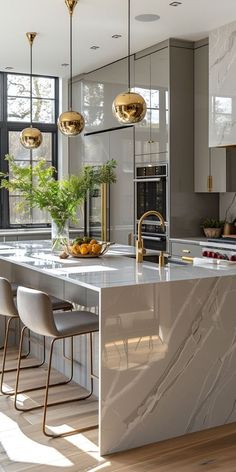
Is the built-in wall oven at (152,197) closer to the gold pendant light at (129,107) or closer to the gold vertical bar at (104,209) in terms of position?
the gold vertical bar at (104,209)

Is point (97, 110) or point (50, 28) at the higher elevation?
point (50, 28)

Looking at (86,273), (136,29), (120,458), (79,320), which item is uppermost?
(136,29)

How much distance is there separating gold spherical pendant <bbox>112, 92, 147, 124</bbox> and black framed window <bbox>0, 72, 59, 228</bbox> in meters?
3.89

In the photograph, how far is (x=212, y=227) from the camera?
636 centimetres

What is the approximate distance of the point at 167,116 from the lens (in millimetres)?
6148

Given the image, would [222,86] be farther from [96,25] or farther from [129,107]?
[129,107]

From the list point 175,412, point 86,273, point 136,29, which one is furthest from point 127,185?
point 175,412

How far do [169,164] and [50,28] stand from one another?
1736mm

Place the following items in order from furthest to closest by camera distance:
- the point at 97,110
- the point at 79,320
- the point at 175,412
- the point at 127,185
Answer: the point at 97,110, the point at 127,185, the point at 79,320, the point at 175,412

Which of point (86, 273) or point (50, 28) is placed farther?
Answer: point (50, 28)

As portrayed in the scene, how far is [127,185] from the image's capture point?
271 inches

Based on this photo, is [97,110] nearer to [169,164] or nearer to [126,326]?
[169,164]

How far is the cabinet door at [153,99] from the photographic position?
6.18 m

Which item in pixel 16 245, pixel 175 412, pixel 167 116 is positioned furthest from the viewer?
pixel 167 116
